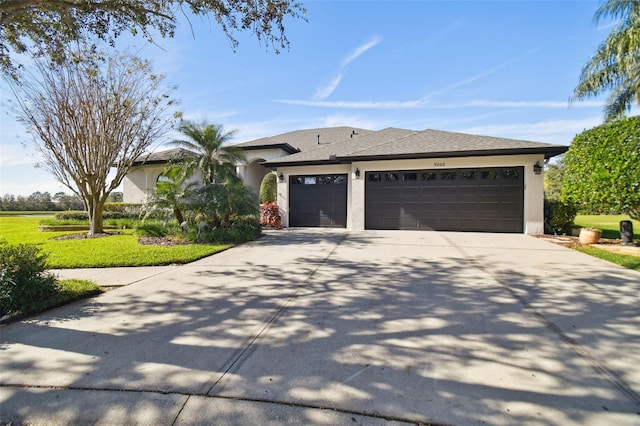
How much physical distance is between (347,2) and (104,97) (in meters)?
10.3

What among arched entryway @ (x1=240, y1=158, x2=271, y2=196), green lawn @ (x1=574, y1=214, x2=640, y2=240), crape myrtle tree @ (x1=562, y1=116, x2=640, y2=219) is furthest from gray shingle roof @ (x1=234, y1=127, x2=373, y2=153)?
green lawn @ (x1=574, y1=214, x2=640, y2=240)

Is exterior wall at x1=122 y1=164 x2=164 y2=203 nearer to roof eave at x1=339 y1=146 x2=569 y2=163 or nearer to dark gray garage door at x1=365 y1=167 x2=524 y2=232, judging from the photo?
roof eave at x1=339 y1=146 x2=569 y2=163

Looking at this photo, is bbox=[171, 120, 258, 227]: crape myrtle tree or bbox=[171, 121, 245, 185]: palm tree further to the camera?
bbox=[171, 121, 245, 185]: palm tree

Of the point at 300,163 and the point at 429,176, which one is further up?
the point at 300,163

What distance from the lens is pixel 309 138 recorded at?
2053 centimetres

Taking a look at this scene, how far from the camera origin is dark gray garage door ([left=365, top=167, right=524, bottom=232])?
1144 centimetres

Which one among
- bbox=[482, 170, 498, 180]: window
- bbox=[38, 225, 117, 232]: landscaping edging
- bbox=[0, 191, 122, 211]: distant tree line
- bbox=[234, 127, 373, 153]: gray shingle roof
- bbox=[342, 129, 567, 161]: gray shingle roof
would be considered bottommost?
bbox=[38, 225, 117, 232]: landscaping edging

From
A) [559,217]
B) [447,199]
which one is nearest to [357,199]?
[447,199]

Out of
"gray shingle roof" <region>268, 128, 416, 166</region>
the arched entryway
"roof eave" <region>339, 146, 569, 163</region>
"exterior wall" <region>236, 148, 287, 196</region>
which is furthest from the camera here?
the arched entryway

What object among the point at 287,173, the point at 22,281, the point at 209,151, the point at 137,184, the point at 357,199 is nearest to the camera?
the point at 22,281

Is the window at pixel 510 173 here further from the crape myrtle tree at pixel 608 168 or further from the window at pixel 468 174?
the crape myrtle tree at pixel 608 168

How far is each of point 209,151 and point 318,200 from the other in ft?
18.2

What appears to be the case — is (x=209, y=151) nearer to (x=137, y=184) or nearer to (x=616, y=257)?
(x=137, y=184)

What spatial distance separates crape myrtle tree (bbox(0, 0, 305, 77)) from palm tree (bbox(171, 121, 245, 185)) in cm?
525
